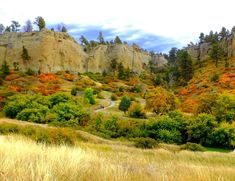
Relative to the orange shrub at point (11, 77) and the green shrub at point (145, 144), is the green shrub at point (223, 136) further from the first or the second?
the orange shrub at point (11, 77)

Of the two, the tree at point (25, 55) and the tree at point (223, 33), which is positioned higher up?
the tree at point (223, 33)

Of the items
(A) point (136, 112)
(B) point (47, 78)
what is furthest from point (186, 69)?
(A) point (136, 112)

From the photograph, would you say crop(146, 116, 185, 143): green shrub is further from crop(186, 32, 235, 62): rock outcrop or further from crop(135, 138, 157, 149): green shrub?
crop(186, 32, 235, 62): rock outcrop

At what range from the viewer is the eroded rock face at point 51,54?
120m

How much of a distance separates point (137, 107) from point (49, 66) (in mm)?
63149

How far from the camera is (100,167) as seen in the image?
7020 millimetres

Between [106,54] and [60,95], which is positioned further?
[106,54]

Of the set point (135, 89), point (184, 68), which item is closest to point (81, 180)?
point (135, 89)

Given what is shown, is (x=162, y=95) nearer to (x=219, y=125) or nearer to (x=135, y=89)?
(x=219, y=125)

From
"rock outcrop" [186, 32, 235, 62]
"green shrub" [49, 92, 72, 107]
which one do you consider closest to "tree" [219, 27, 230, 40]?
"rock outcrop" [186, 32, 235, 62]

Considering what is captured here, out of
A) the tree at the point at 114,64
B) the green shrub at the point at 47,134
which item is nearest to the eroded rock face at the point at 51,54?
the tree at the point at 114,64

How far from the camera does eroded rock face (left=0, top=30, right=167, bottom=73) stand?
11962 centimetres

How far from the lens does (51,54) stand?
405 ft

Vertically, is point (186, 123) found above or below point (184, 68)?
below
